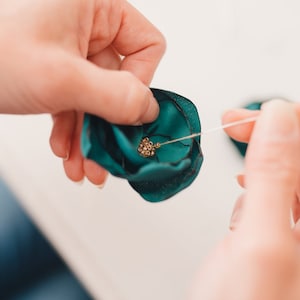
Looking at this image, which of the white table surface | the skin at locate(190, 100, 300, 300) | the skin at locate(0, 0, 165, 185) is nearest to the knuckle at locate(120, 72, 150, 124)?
the skin at locate(0, 0, 165, 185)

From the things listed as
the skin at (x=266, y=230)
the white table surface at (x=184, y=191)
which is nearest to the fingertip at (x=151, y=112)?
the skin at (x=266, y=230)

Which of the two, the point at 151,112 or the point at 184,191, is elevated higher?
the point at 151,112

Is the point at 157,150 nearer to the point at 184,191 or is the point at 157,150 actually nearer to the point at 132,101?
the point at 132,101

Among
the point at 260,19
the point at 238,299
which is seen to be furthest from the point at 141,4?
the point at 238,299

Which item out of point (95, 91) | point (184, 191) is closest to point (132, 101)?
point (95, 91)

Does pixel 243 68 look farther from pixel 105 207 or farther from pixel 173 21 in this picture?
pixel 105 207

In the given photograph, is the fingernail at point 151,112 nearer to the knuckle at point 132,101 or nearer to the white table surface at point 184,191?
the knuckle at point 132,101

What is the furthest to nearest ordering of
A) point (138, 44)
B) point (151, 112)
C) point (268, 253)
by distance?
point (138, 44), point (151, 112), point (268, 253)
